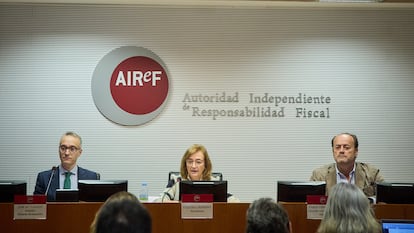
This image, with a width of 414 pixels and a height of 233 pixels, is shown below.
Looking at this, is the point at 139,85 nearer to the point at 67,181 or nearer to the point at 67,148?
the point at 67,148

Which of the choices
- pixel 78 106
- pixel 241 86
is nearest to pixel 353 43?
pixel 241 86

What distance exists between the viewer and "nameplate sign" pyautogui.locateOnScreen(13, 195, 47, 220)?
3783 millimetres

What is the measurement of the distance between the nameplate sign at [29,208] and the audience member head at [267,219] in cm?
185

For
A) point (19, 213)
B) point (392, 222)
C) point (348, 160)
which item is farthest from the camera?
point (348, 160)

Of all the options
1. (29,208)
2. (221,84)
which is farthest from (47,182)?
(221,84)

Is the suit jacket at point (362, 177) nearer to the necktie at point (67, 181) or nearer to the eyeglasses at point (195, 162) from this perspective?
the eyeglasses at point (195, 162)

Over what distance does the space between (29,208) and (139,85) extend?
8.83 feet

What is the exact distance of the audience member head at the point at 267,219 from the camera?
8.11 feet

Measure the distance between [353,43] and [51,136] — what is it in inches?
147

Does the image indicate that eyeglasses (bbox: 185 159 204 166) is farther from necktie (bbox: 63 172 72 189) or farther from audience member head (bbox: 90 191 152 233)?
audience member head (bbox: 90 191 152 233)

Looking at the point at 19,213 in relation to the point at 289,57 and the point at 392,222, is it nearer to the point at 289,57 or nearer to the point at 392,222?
the point at 392,222

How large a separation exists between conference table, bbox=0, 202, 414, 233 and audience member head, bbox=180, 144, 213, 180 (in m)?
1.11

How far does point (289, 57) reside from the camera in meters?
6.38

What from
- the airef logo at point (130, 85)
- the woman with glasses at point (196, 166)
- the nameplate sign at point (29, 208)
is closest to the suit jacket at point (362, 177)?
the woman with glasses at point (196, 166)
